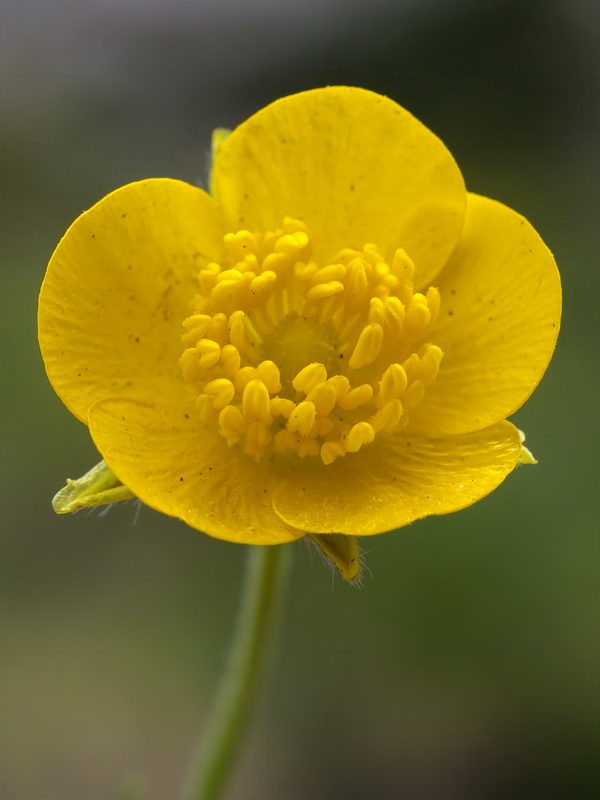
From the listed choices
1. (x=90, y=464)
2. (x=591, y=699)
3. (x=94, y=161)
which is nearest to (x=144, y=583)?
(x=90, y=464)

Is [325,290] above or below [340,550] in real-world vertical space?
above

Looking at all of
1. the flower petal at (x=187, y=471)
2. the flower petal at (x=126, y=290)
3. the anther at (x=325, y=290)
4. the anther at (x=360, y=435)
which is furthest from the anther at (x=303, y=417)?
the flower petal at (x=126, y=290)

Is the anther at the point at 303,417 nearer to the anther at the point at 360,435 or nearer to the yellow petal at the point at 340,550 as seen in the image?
the anther at the point at 360,435

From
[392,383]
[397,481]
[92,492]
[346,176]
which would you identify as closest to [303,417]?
[392,383]

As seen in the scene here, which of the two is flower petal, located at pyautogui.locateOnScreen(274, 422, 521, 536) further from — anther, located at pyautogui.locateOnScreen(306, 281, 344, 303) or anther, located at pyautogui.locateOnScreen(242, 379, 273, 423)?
anther, located at pyautogui.locateOnScreen(306, 281, 344, 303)

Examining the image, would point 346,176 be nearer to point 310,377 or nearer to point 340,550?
point 310,377

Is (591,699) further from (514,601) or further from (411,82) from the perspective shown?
(411,82)
